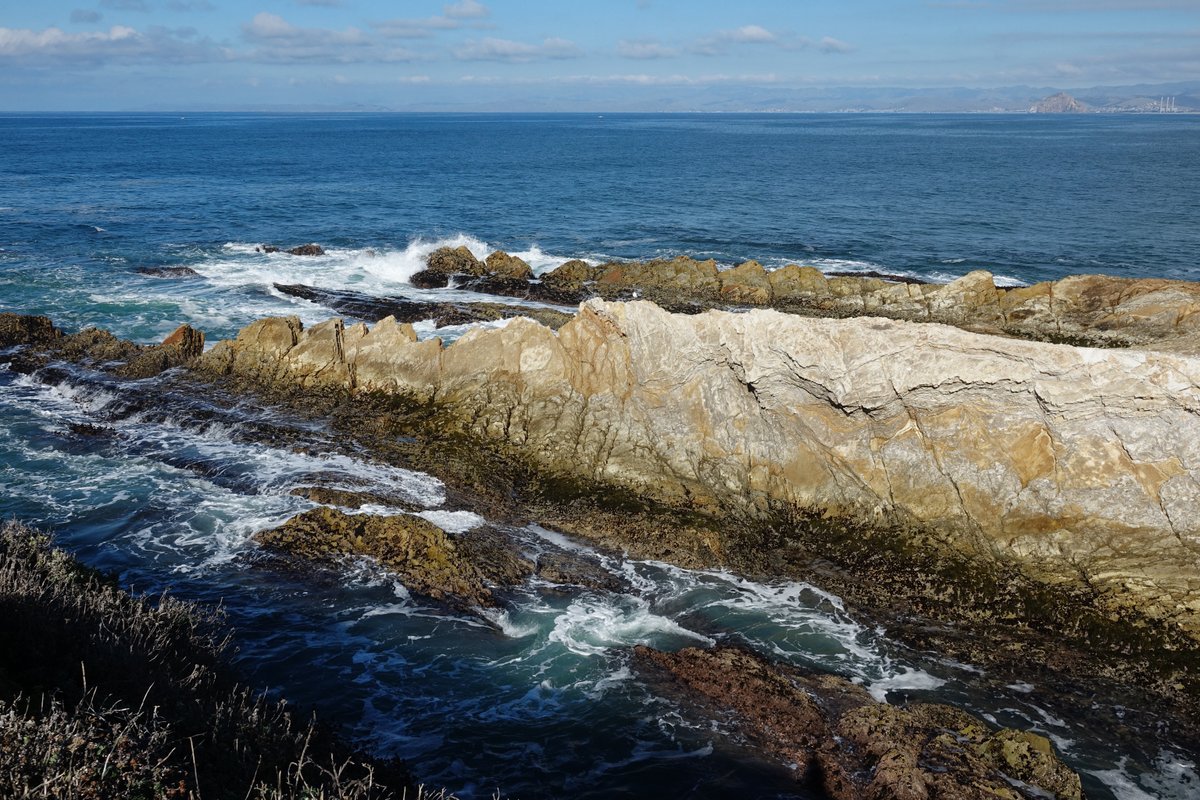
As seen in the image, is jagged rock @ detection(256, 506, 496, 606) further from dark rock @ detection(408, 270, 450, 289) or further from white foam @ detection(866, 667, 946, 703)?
dark rock @ detection(408, 270, 450, 289)

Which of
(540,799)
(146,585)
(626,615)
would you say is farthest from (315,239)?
(540,799)

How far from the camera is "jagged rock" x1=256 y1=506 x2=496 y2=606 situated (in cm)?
1642

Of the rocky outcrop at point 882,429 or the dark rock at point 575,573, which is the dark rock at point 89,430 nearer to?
the rocky outcrop at point 882,429

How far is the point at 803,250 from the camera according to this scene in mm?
53375

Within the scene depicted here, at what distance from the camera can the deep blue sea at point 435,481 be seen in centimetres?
1295

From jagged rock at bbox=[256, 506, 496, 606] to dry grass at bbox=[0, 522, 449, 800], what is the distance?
11.1 feet

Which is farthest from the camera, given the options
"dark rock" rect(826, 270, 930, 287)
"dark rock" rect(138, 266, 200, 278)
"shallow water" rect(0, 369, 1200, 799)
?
"dark rock" rect(138, 266, 200, 278)

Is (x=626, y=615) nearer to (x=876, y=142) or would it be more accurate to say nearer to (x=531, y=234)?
(x=531, y=234)

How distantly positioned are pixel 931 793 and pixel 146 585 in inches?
574

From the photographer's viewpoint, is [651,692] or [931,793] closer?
[931,793]

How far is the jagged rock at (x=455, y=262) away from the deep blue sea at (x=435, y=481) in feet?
5.42

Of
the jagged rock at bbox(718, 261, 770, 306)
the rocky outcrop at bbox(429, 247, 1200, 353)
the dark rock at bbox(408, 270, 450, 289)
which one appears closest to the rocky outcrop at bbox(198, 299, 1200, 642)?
the rocky outcrop at bbox(429, 247, 1200, 353)

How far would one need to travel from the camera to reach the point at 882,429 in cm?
1889

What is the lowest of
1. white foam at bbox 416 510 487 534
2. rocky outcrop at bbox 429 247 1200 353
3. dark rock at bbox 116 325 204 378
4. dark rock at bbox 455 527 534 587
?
dark rock at bbox 455 527 534 587
